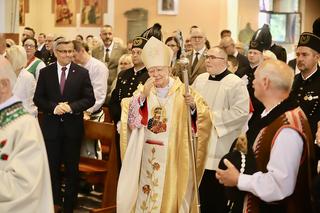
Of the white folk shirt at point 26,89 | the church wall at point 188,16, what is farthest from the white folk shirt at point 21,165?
the church wall at point 188,16

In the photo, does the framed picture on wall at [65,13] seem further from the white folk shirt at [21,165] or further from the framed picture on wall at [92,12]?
the white folk shirt at [21,165]

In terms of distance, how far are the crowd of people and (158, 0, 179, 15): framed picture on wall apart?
24.9ft

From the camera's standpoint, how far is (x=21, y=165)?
3.20 meters

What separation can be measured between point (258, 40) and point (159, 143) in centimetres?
270

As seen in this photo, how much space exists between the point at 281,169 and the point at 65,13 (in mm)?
15424

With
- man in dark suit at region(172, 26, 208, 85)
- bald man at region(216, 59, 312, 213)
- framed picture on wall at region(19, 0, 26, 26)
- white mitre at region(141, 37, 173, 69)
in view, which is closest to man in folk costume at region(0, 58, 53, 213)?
bald man at region(216, 59, 312, 213)

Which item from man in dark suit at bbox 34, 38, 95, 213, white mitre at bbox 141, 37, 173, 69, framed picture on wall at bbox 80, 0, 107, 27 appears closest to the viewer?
white mitre at bbox 141, 37, 173, 69

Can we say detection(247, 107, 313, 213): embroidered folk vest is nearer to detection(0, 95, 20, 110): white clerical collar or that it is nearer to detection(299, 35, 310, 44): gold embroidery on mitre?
detection(0, 95, 20, 110): white clerical collar

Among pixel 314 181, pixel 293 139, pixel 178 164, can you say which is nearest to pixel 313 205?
pixel 314 181

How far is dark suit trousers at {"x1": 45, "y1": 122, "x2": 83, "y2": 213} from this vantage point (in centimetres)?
659

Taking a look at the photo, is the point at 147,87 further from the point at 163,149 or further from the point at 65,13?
the point at 65,13

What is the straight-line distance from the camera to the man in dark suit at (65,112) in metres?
6.57

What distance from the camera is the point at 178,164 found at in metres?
5.86

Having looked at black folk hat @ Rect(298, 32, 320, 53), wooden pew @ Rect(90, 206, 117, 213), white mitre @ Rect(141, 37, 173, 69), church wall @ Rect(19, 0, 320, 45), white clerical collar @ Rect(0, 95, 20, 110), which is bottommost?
wooden pew @ Rect(90, 206, 117, 213)
